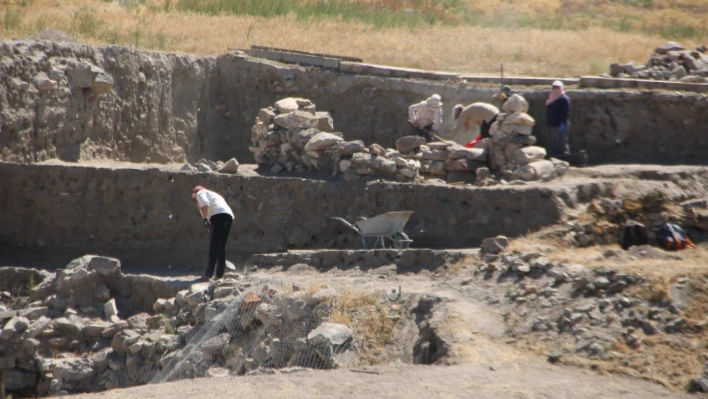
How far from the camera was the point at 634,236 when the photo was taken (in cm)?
1252

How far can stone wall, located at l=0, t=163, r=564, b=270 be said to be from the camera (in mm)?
14094

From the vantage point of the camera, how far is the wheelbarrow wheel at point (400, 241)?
40.7ft

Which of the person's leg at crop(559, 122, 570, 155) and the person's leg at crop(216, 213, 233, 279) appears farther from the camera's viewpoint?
the person's leg at crop(559, 122, 570, 155)

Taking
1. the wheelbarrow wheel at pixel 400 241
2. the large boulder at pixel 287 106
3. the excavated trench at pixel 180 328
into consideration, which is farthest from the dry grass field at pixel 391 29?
A: the wheelbarrow wheel at pixel 400 241

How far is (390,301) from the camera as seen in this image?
10.1 metres

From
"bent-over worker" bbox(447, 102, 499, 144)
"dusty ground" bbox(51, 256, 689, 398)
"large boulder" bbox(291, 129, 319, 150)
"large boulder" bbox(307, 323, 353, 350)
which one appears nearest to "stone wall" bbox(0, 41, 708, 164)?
"bent-over worker" bbox(447, 102, 499, 144)

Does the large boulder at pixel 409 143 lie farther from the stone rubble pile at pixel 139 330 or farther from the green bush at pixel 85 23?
the green bush at pixel 85 23

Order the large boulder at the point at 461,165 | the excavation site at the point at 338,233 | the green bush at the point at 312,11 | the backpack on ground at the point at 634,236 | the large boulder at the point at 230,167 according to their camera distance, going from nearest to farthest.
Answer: the excavation site at the point at 338,233, the backpack on ground at the point at 634,236, the large boulder at the point at 461,165, the large boulder at the point at 230,167, the green bush at the point at 312,11

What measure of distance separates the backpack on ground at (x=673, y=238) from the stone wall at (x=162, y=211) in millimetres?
3426

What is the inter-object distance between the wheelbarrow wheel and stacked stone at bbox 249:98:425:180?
1577 millimetres

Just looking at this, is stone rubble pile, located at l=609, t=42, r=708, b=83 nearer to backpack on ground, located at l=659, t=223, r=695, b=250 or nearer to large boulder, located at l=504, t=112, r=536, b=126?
large boulder, located at l=504, t=112, r=536, b=126

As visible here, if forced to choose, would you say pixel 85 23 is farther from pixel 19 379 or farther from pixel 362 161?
pixel 19 379

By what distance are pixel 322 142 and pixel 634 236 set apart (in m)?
5.26

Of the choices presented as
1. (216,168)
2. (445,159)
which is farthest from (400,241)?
(216,168)
